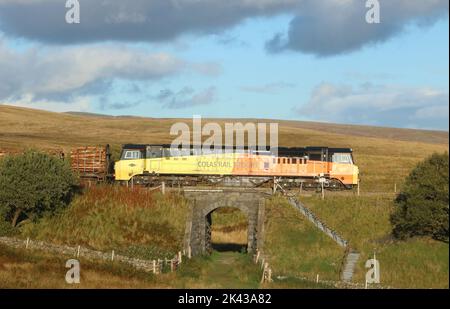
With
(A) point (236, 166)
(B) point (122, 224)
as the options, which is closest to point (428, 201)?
(B) point (122, 224)

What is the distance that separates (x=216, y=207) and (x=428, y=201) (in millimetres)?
14541

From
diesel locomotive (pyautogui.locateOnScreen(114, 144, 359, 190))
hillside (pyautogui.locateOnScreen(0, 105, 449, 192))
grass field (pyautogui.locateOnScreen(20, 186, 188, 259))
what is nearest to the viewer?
grass field (pyautogui.locateOnScreen(20, 186, 188, 259))

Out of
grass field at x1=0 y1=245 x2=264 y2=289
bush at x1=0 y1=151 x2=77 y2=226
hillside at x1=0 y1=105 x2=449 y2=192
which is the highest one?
hillside at x1=0 y1=105 x2=449 y2=192

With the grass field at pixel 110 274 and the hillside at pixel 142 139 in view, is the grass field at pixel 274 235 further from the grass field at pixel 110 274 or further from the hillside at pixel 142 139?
the hillside at pixel 142 139

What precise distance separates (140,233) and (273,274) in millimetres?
10354

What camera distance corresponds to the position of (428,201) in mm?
40250

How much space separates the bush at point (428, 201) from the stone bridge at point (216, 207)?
32.1 ft

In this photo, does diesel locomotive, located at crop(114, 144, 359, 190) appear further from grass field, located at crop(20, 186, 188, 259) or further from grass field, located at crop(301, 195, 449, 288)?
grass field, located at crop(301, 195, 449, 288)

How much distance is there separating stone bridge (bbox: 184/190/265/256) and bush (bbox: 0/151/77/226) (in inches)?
351

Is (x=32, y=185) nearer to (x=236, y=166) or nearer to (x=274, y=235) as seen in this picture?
(x=274, y=235)

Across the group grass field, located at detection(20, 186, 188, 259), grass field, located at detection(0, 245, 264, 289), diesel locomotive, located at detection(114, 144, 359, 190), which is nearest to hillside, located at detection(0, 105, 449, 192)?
diesel locomotive, located at detection(114, 144, 359, 190)

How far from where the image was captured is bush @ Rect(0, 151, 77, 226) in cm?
4725

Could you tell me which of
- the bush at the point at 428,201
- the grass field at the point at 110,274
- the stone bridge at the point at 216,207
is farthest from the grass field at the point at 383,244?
the grass field at the point at 110,274
